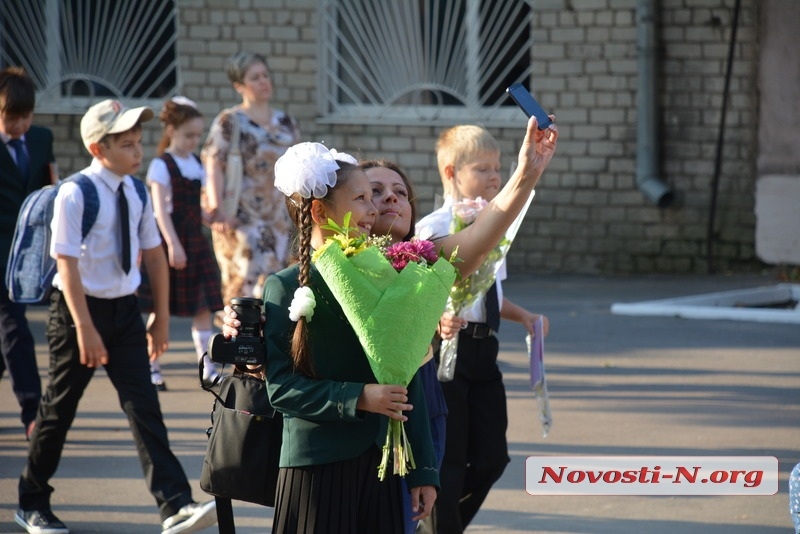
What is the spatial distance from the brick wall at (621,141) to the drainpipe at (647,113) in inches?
5.9

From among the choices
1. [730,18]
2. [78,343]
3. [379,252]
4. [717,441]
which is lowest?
[717,441]

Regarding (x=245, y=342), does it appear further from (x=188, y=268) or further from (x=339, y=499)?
(x=188, y=268)

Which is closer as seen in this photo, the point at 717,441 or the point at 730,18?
the point at 717,441

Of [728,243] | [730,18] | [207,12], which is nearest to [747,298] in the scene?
[728,243]

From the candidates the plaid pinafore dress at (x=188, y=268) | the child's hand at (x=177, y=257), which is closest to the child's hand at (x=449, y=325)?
the child's hand at (x=177, y=257)

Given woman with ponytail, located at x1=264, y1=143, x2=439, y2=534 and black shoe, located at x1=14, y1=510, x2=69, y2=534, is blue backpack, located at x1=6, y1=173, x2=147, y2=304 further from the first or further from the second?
woman with ponytail, located at x1=264, y1=143, x2=439, y2=534

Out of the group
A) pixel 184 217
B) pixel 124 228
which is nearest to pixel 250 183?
pixel 184 217

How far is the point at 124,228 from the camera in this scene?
5.38m

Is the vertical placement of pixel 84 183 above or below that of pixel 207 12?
below

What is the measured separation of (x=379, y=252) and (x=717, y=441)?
3.96 m

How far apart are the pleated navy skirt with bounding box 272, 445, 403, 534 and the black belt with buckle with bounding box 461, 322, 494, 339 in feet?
4.56

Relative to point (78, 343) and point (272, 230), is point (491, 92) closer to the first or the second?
point (272, 230)

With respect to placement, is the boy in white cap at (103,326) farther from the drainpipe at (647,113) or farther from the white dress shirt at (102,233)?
the drainpipe at (647,113)

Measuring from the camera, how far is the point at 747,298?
11.1 metres
